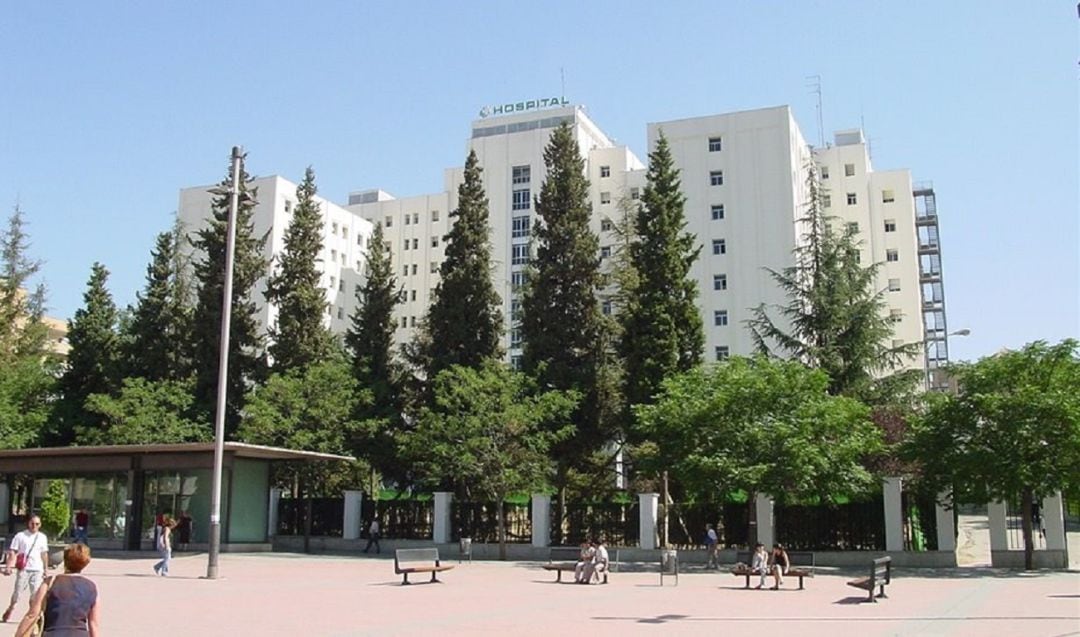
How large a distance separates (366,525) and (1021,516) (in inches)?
890

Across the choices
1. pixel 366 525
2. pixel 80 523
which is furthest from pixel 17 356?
pixel 366 525

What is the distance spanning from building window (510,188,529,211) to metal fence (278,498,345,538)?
4412 cm

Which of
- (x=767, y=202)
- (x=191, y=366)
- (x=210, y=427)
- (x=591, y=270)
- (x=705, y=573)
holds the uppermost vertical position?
(x=767, y=202)

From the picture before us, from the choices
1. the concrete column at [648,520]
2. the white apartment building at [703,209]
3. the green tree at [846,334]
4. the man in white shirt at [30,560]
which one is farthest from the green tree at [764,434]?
the man in white shirt at [30,560]

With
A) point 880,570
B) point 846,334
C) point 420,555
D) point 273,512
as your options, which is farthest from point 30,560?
point 846,334

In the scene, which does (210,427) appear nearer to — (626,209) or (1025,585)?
(626,209)

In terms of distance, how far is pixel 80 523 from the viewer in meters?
34.4

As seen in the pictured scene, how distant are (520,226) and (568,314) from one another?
38.7 m

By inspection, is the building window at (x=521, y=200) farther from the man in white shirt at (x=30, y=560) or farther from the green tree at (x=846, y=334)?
the man in white shirt at (x=30, y=560)

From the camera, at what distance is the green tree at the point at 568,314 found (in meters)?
40.2

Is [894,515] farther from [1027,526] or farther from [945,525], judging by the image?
[1027,526]

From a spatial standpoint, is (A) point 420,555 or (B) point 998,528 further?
(B) point 998,528

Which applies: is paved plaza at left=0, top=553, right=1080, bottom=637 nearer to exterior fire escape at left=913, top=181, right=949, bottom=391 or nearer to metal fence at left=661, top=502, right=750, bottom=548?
metal fence at left=661, top=502, right=750, bottom=548

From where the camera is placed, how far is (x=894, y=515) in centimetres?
3059
